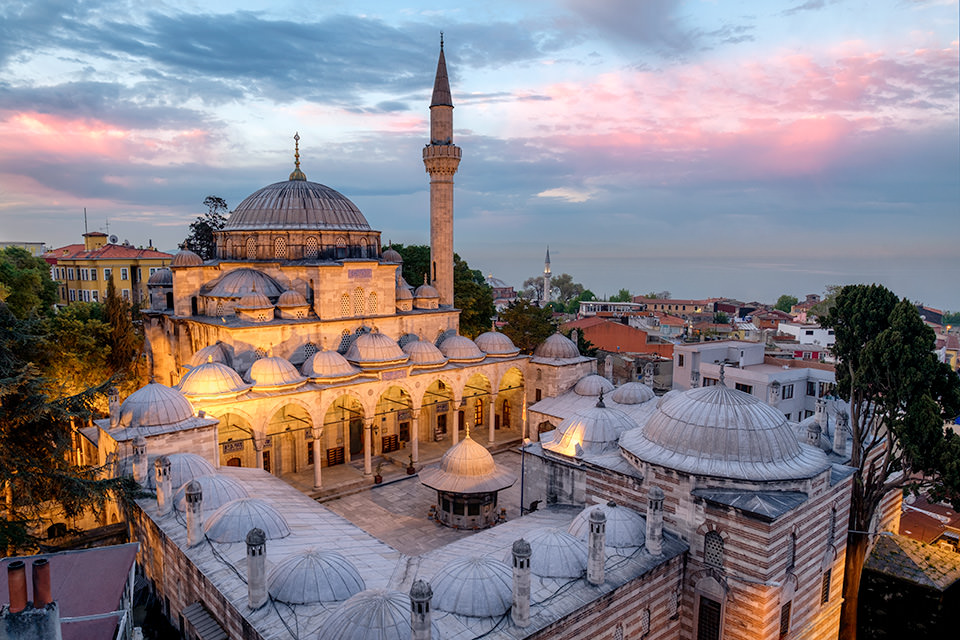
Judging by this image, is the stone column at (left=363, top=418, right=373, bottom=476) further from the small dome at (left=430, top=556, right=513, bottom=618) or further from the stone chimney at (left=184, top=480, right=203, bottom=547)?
the small dome at (left=430, top=556, right=513, bottom=618)

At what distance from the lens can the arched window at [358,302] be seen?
2589 cm

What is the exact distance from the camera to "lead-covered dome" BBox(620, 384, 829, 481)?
1284 centimetres

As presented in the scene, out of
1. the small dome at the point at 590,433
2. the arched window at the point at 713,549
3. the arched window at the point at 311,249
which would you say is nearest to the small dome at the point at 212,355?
the arched window at the point at 311,249

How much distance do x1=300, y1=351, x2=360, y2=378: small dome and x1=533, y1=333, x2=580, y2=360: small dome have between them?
8.88 meters

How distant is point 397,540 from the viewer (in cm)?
1847

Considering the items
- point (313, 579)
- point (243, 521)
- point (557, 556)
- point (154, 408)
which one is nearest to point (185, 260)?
point (154, 408)

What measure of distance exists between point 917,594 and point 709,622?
9452 mm

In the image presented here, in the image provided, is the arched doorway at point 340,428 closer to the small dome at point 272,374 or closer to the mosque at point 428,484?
the mosque at point 428,484

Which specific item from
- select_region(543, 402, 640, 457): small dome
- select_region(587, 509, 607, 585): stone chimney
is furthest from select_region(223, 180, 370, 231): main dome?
select_region(587, 509, 607, 585): stone chimney

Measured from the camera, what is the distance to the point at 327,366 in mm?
22281

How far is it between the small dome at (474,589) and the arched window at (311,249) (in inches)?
754

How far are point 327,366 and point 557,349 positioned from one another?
1051 centimetres

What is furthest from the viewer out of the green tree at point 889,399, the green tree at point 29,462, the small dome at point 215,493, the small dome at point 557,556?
the green tree at point 889,399

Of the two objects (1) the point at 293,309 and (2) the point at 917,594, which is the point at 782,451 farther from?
(1) the point at 293,309
